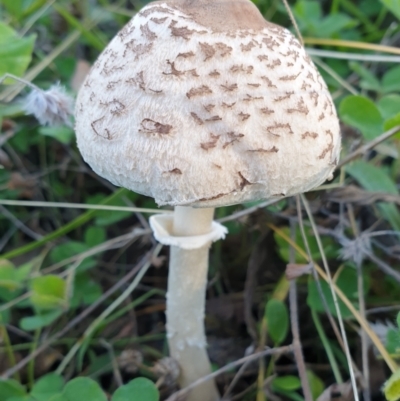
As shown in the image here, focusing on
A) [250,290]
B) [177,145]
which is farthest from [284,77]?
[250,290]

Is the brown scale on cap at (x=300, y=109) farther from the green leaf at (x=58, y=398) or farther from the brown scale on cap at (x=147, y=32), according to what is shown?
the green leaf at (x=58, y=398)

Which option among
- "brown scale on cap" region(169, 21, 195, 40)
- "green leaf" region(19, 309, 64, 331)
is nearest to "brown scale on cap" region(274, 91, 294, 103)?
"brown scale on cap" region(169, 21, 195, 40)

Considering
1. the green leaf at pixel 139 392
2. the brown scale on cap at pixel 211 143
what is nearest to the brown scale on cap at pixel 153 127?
the brown scale on cap at pixel 211 143

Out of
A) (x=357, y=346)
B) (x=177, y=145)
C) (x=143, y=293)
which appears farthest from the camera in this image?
(x=143, y=293)

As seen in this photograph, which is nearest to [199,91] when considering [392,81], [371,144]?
[371,144]

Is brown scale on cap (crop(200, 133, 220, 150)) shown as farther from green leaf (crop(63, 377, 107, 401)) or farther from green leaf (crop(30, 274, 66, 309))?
green leaf (crop(30, 274, 66, 309))

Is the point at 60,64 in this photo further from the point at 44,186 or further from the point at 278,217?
the point at 278,217
